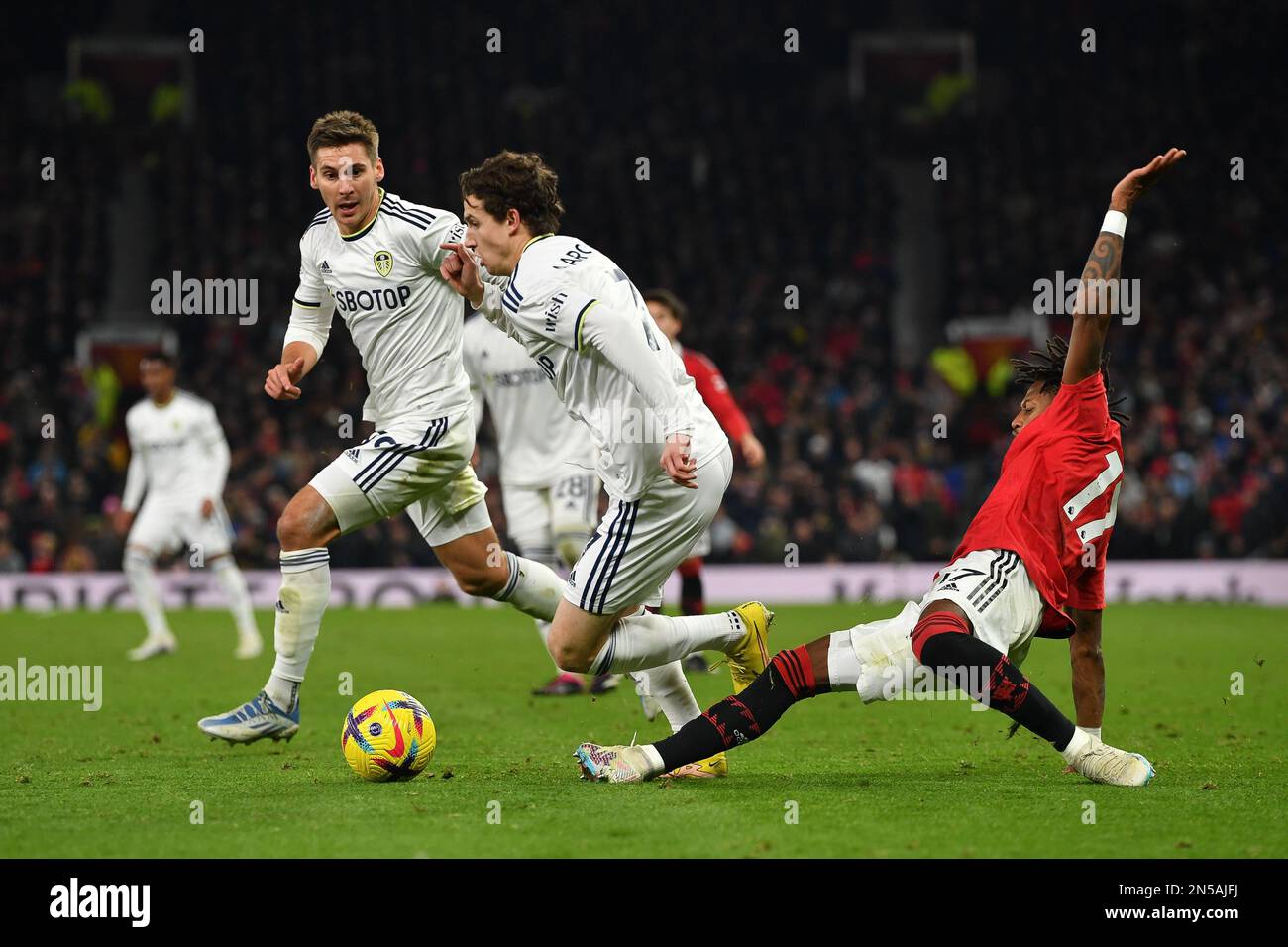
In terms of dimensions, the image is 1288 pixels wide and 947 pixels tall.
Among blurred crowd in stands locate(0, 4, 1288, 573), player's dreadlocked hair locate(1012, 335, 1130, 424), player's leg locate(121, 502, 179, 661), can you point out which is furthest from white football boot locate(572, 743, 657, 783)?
blurred crowd in stands locate(0, 4, 1288, 573)

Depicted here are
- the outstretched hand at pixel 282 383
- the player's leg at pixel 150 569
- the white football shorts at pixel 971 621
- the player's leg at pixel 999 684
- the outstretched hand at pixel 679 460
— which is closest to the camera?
the outstretched hand at pixel 679 460

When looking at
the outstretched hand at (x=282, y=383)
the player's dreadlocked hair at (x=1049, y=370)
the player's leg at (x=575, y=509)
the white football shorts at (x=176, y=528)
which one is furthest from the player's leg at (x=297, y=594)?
the white football shorts at (x=176, y=528)

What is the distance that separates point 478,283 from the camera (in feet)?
19.7

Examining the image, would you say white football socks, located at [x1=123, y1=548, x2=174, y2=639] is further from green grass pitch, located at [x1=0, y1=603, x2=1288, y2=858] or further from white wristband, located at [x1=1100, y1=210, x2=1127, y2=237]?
white wristband, located at [x1=1100, y1=210, x2=1127, y2=237]

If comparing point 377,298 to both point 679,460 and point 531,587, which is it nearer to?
point 531,587

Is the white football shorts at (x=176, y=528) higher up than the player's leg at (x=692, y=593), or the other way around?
the white football shorts at (x=176, y=528)

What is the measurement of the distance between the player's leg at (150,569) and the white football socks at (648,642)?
7.65 m

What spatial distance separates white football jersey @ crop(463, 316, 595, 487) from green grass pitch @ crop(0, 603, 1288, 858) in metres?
1.47

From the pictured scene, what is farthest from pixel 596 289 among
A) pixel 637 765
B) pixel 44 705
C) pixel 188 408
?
pixel 188 408

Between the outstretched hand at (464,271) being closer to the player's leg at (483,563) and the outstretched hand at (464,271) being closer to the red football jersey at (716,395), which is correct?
the player's leg at (483,563)

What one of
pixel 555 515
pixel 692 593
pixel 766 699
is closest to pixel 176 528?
pixel 555 515

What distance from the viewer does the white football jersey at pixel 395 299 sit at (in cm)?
695

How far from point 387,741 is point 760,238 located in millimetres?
20975

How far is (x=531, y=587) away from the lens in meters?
7.14
